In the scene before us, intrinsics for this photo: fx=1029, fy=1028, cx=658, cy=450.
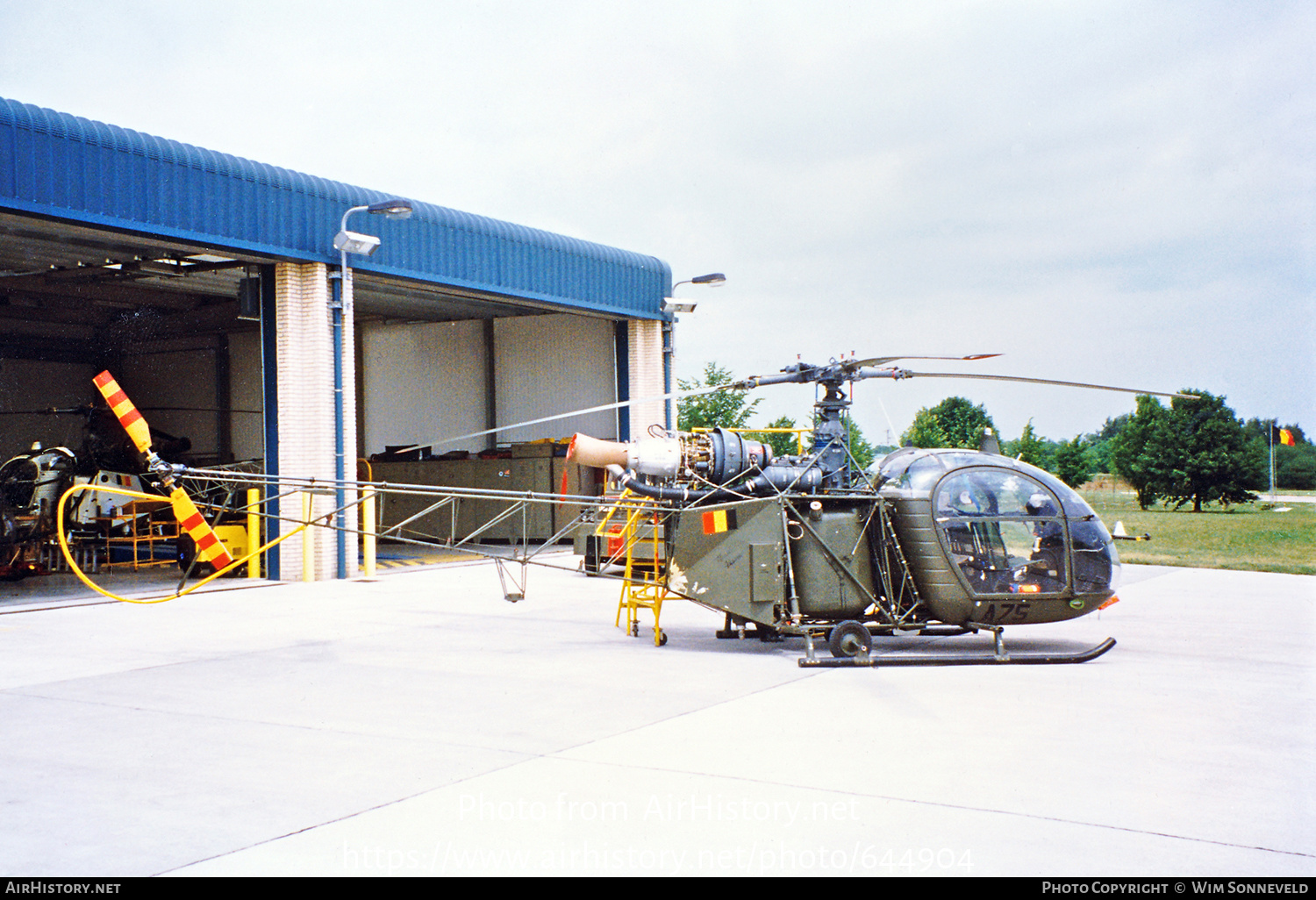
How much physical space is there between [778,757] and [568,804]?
4.41 feet

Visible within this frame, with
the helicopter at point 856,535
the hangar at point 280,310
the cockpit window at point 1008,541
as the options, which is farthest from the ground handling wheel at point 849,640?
the hangar at point 280,310

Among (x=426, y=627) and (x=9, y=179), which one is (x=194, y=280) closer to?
(x=9, y=179)

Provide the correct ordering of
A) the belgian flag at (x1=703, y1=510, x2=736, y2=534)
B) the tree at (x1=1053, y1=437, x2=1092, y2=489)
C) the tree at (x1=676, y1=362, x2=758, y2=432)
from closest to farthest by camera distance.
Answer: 1. the belgian flag at (x1=703, y1=510, x2=736, y2=534)
2. the tree at (x1=676, y1=362, x2=758, y2=432)
3. the tree at (x1=1053, y1=437, x2=1092, y2=489)

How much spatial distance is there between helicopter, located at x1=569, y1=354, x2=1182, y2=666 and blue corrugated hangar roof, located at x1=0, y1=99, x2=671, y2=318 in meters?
7.93

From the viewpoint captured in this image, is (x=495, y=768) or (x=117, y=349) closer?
(x=495, y=768)

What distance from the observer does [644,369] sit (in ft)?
71.7

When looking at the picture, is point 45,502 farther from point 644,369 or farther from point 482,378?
point 644,369

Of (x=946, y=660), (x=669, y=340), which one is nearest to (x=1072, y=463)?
(x=669, y=340)

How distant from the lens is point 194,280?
64.0 ft

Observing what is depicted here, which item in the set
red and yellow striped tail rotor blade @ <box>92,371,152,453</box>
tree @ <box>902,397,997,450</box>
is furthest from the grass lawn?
red and yellow striped tail rotor blade @ <box>92,371,152,453</box>

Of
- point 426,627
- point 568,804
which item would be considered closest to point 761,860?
point 568,804

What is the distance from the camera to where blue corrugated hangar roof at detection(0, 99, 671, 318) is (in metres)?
12.2

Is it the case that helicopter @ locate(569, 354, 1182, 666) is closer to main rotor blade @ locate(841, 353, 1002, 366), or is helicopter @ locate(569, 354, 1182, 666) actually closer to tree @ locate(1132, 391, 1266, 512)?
main rotor blade @ locate(841, 353, 1002, 366)

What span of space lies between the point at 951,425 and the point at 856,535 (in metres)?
42.2
